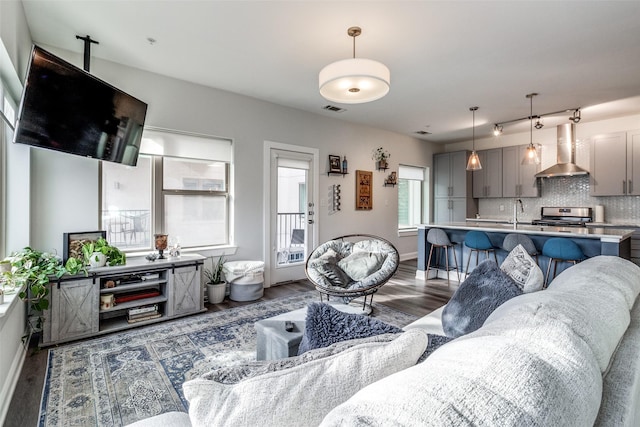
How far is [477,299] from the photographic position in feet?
5.26

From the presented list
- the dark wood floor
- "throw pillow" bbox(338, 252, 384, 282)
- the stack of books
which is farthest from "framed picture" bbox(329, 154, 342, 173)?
the stack of books

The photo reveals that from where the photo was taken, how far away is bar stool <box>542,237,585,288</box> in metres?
3.52

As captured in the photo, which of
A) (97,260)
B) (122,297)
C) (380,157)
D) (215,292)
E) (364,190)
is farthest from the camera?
(380,157)

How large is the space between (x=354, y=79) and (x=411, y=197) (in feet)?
17.5

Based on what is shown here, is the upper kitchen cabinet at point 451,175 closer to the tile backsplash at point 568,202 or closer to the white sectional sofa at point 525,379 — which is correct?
the tile backsplash at point 568,202

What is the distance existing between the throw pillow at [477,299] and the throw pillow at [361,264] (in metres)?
1.69

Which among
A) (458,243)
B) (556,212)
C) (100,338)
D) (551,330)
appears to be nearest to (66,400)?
(100,338)

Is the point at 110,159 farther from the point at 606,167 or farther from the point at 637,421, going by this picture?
the point at 606,167

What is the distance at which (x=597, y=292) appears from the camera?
1026 mm

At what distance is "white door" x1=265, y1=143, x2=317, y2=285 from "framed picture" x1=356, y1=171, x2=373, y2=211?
1010mm

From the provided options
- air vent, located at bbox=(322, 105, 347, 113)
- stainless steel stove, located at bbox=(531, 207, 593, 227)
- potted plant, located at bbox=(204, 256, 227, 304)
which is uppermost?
air vent, located at bbox=(322, 105, 347, 113)

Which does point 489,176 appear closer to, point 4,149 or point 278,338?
point 278,338

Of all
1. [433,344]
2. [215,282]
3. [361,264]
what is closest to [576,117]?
[361,264]

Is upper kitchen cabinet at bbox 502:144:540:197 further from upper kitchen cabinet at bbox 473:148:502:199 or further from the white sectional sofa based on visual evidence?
the white sectional sofa
